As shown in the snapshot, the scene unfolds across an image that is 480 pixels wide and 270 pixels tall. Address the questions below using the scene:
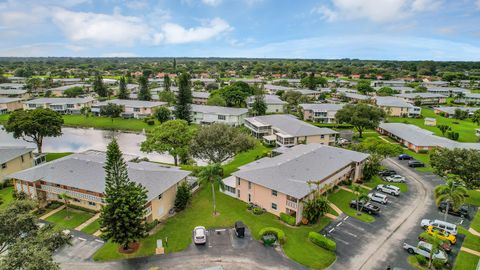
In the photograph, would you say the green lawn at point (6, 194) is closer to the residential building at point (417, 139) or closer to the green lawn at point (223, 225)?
the green lawn at point (223, 225)

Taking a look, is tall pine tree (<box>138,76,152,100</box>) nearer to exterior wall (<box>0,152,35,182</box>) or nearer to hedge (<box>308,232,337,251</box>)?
exterior wall (<box>0,152,35,182</box>)

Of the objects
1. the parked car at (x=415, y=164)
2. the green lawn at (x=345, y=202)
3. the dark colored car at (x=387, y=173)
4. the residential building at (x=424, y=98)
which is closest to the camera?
the green lawn at (x=345, y=202)

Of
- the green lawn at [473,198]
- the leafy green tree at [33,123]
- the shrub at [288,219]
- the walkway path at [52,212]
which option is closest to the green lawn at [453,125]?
the green lawn at [473,198]

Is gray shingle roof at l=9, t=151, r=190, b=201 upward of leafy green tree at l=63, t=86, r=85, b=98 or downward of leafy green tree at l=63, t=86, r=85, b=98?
downward

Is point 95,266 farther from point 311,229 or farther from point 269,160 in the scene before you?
point 269,160

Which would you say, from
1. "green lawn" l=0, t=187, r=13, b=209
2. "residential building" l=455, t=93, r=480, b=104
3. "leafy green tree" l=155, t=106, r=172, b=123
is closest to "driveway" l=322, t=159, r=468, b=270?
"green lawn" l=0, t=187, r=13, b=209

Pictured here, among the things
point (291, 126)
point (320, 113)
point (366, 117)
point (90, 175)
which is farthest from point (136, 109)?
point (366, 117)
